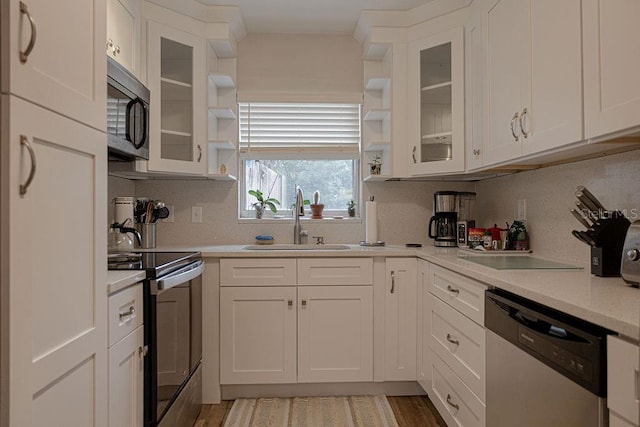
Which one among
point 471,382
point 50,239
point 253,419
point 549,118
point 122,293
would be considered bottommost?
point 253,419

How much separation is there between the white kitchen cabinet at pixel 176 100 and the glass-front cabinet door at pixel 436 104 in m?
1.32

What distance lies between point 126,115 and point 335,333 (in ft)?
5.34

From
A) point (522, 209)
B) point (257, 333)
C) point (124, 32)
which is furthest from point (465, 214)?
point (124, 32)

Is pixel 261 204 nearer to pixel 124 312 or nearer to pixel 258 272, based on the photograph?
pixel 258 272

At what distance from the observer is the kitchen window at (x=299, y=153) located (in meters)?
3.17

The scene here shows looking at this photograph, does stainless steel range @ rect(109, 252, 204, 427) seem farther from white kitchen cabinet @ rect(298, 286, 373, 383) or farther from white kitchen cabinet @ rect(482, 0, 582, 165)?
white kitchen cabinet @ rect(482, 0, 582, 165)

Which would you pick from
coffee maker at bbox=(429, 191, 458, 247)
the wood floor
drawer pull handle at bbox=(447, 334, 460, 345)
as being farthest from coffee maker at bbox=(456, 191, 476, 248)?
the wood floor

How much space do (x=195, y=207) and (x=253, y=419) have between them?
1.44 metres

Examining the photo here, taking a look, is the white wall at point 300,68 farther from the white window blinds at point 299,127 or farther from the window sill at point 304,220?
the window sill at point 304,220

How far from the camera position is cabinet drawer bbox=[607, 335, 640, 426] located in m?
0.86

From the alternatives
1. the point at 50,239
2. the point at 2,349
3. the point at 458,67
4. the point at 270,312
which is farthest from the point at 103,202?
the point at 458,67

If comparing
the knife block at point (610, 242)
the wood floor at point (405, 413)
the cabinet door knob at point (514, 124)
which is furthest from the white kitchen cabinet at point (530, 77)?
the wood floor at point (405, 413)

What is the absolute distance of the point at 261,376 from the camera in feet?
8.36

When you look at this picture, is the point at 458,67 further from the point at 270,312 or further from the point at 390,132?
the point at 270,312
